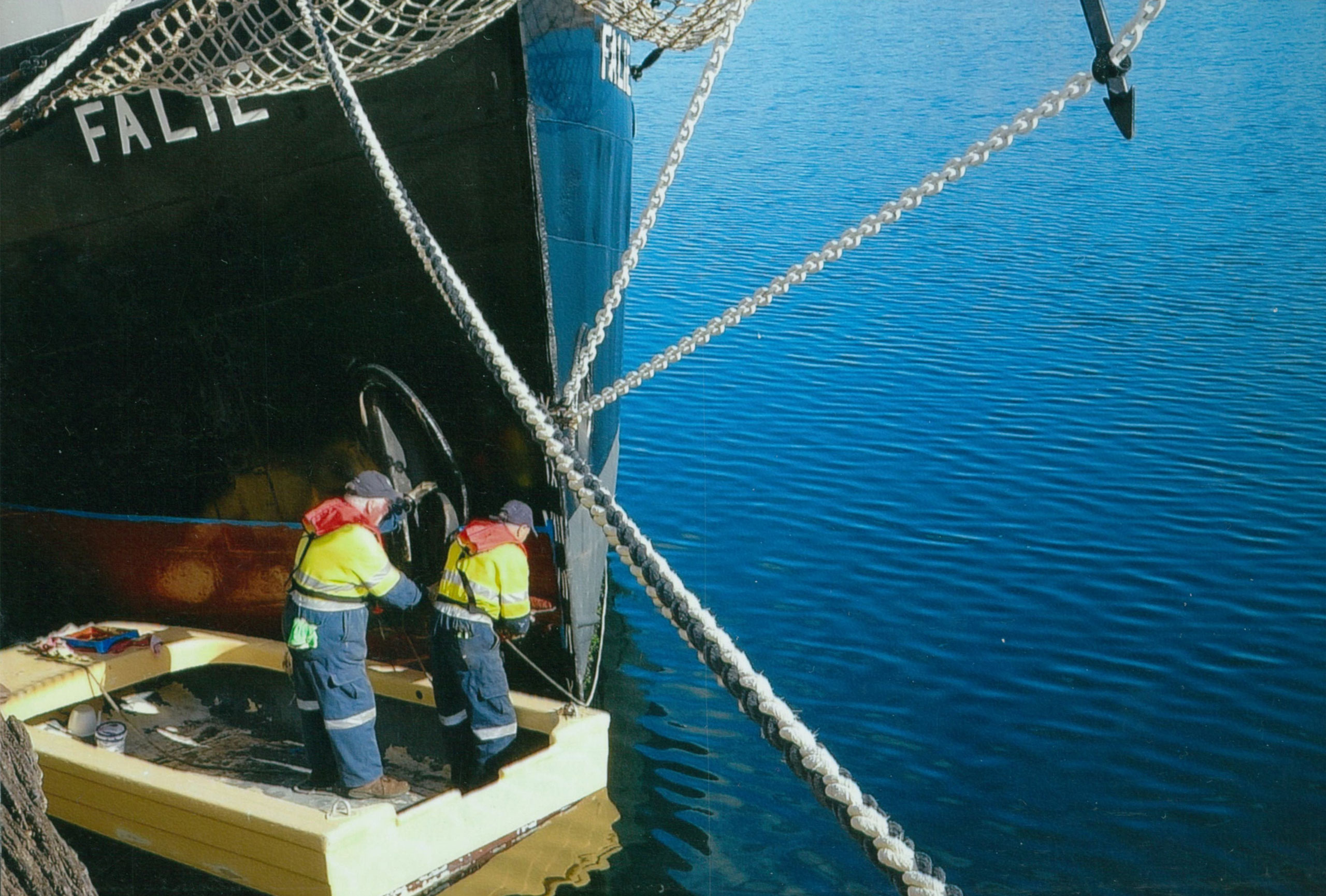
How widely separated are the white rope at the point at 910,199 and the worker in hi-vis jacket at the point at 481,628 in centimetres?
62

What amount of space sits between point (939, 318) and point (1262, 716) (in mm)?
6261

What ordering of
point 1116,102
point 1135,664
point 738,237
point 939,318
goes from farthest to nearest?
point 738,237 → point 939,318 → point 1135,664 → point 1116,102

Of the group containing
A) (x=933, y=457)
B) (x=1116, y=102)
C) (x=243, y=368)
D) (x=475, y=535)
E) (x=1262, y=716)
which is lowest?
(x=1262, y=716)

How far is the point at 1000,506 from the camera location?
7520 millimetres

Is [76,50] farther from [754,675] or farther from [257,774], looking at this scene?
[754,675]

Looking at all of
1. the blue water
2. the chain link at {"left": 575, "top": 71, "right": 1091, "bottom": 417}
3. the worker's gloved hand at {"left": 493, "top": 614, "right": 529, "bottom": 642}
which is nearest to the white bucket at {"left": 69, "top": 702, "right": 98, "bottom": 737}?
the worker's gloved hand at {"left": 493, "top": 614, "right": 529, "bottom": 642}

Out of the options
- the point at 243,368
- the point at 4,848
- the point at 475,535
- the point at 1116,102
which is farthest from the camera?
the point at 243,368

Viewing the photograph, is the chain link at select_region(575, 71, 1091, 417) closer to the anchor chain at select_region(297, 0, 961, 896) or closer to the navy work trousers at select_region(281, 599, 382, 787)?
the anchor chain at select_region(297, 0, 961, 896)

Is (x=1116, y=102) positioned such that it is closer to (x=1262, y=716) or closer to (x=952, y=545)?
(x=1262, y=716)

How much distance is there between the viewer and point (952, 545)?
706 centimetres

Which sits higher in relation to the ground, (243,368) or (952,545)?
(243,368)

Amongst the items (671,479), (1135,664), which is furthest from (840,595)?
(671,479)

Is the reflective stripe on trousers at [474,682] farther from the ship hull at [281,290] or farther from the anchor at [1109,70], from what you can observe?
the anchor at [1109,70]

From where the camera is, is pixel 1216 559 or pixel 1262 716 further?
pixel 1216 559
